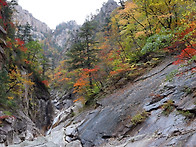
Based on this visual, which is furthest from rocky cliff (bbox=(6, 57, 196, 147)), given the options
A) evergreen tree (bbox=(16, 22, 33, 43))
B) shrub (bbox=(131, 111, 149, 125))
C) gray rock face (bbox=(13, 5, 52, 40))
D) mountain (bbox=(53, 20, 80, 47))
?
gray rock face (bbox=(13, 5, 52, 40))

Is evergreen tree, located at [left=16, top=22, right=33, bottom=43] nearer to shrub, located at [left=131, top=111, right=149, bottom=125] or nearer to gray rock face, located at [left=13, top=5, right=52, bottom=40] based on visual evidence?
shrub, located at [left=131, top=111, right=149, bottom=125]

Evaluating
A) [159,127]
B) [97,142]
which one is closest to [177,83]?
[159,127]

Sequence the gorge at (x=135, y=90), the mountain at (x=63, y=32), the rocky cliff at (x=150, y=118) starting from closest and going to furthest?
the rocky cliff at (x=150, y=118), the gorge at (x=135, y=90), the mountain at (x=63, y=32)

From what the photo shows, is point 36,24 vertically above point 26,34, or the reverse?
point 36,24

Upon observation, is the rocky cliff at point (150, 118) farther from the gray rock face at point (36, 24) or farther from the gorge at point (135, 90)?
the gray rock face at point (36, 24)

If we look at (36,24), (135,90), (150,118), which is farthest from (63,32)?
(150,118)

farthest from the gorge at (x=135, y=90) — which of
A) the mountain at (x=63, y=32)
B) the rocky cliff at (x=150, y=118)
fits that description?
the mountain at (x=63, y=32)

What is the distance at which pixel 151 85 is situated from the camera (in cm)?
898

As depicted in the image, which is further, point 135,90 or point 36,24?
point 36,24

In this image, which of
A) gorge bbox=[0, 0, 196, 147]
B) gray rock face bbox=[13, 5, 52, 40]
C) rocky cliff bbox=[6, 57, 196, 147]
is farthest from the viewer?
gray rock face bbox=[13, 5, 52, 40]

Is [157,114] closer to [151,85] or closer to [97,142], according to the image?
[151,85]

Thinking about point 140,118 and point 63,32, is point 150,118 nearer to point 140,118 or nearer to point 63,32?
point 140,118

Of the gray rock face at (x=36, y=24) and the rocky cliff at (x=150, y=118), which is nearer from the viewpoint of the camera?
the rocky cliff at (x=150, y=118)

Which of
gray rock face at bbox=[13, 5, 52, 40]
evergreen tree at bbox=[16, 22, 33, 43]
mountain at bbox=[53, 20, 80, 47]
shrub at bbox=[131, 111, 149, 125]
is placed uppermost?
gray rock face at bbox=[13, 5, 52, 40]
